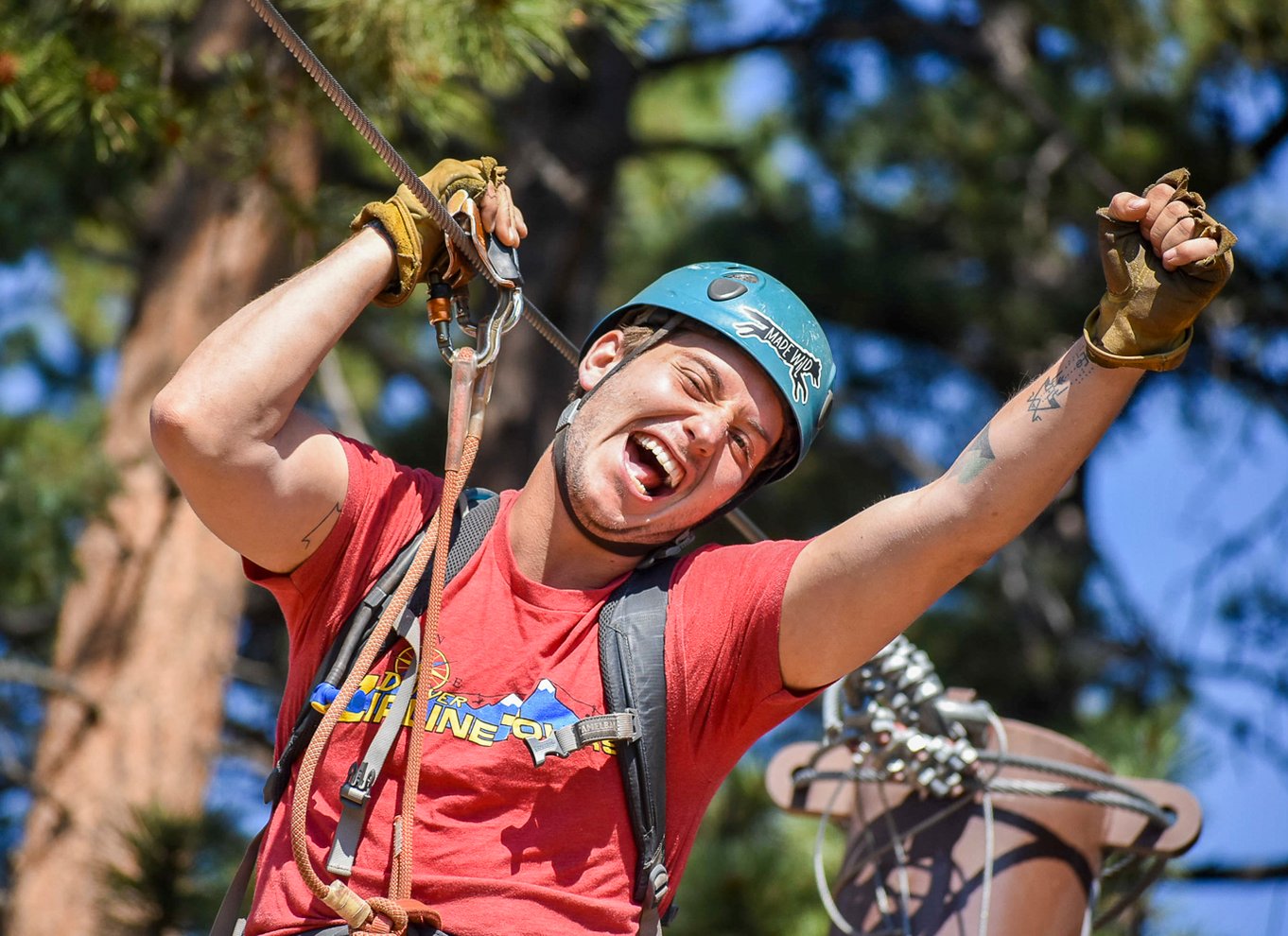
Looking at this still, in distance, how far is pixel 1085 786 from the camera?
335 centimetres

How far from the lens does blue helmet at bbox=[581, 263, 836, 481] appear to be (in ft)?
8.66

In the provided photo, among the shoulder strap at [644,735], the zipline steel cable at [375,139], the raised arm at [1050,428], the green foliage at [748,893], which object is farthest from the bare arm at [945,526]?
the green foliage at [748,893]

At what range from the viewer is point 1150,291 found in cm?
214

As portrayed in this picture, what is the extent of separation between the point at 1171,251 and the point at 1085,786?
161 cm

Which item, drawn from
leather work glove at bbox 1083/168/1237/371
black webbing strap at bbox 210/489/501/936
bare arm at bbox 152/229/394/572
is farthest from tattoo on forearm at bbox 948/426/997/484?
bare arm at bbox 152/229/394/572

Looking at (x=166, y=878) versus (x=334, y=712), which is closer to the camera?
(x=334, y=712)

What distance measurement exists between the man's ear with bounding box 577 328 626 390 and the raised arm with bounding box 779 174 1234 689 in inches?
26.7

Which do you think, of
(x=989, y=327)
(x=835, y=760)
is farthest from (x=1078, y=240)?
(x=835, y=760)

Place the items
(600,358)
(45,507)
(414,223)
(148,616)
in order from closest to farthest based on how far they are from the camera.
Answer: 1. (414,223)
2. (600,358)
3. (45,507)
4. (148,616)

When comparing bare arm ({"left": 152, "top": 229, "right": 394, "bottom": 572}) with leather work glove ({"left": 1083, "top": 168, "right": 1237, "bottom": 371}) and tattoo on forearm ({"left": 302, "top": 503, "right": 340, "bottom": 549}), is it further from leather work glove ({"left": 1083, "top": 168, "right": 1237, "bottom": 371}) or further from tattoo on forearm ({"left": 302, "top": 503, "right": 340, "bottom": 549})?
leather work glove ({"left": 1083, "top": 168, "right": 1237, "bottom": 371})

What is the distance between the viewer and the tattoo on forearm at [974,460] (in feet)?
7.22

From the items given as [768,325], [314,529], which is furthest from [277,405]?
[768,325]

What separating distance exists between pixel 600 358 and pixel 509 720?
778mm

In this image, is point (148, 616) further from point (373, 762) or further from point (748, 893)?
point (373, 762)
